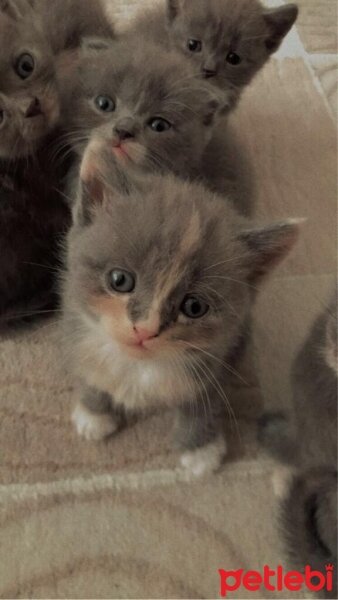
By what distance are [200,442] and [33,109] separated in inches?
24.2

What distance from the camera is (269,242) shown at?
2.41 feet

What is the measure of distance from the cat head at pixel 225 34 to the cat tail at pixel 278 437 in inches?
26.1

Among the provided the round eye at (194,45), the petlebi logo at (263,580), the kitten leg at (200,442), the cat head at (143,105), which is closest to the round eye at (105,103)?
the cat head at (143,105)

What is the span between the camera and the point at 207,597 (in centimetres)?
87

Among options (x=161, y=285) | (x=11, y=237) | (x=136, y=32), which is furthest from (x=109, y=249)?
(x=136, y=32)

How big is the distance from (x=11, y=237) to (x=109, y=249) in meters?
0.34

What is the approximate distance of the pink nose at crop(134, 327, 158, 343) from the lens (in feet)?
2.22

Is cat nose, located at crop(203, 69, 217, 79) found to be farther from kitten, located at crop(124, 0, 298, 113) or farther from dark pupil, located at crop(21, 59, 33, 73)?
dark pupil, located at crop(21, 59, 33, 73)

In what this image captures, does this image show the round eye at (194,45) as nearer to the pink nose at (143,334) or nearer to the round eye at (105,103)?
the round eye at (105,103)

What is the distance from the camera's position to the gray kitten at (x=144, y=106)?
0.96 meters

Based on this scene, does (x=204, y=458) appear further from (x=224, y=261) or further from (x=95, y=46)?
(x=95, y=46)

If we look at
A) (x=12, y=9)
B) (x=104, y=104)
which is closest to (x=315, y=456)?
(x=104, y=104)

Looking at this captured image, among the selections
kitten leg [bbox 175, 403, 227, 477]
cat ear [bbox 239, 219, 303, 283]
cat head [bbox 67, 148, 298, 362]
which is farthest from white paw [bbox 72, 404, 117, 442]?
cat ear [bbox 239, 219, 303, 283]

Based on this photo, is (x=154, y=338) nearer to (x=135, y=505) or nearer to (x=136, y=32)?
(x=135, y=505)
